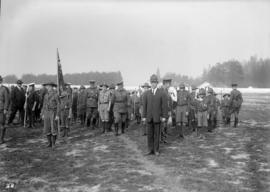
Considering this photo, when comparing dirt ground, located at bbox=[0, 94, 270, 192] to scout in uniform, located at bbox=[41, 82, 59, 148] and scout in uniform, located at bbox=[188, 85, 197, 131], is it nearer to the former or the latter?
scout in uniform, located at bbox=[41, 82, 59, 148]

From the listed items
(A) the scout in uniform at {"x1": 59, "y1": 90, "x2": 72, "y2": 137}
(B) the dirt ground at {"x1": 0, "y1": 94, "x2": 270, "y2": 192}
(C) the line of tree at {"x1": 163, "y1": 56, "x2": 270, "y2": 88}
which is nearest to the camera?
(B) the dirt ground at {"x1": 0, "y1": 94, "x2": 270, "y2": 192}

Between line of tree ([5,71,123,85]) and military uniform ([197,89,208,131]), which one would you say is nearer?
military uniform ([197,89,208,131])

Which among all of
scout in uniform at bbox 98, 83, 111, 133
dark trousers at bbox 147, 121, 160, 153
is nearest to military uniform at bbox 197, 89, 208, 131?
scout in uniform at bbox 98, 83, 111, 133

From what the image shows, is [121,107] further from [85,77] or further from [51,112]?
[85,77]

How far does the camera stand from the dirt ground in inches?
252

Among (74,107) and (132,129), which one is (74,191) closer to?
(132,129)

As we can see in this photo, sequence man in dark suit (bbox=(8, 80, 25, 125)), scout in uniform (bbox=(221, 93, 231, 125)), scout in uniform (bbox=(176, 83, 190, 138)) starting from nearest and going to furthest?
scout in uniform (bbox=(176, 83, 190, 138)), man in dark suit (bbox=(8, 80, 25, 125)), scout in uniform (bbox=(221, 93, 231, 125))

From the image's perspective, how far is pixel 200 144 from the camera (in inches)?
420

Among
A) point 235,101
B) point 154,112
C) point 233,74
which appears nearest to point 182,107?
point 154,112

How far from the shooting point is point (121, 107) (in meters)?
12.6

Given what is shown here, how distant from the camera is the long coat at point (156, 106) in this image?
30.3ft

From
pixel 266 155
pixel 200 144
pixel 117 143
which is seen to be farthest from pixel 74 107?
pixel 266 155

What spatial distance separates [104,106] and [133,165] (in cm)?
564

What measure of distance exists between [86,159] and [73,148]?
161cm
